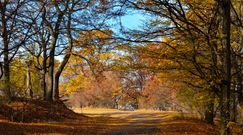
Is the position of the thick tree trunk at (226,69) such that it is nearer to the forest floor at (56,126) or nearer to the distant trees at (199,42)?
the distant trees at (199,42)

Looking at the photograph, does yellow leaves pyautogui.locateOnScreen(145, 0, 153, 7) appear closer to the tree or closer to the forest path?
the tree

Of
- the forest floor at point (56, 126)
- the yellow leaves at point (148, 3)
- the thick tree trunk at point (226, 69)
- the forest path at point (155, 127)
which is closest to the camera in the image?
the thick tree trunk at point (226, 69)

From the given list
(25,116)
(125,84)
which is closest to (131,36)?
(25,116)

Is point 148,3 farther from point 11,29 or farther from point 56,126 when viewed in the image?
point 56,126

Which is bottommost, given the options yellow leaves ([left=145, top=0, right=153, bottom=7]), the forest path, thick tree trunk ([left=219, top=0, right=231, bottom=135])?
the forest path

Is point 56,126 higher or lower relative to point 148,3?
lower

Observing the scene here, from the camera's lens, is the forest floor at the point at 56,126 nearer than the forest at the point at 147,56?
No

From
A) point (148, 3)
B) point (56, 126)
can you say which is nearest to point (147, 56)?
point (148, 3)

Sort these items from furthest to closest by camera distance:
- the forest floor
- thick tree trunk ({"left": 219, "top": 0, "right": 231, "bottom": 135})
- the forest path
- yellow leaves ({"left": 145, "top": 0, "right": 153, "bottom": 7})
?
the forest path
the forest floor
yellow leaves ({"left": 145, "top": 0, "right": 153, "bottom": 7})
thick tree trunk ({"left": 219, "top": 0, "right": 231, "bottom": 135})

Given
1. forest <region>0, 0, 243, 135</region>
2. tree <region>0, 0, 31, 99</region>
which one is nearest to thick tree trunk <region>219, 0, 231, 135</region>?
forest <region>0, 0, 243, 135</region>

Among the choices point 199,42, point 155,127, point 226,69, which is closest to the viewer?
point 226,69

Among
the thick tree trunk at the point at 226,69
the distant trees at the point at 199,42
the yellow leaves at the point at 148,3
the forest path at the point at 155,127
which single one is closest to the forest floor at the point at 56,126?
the forest path at the point at 155,127

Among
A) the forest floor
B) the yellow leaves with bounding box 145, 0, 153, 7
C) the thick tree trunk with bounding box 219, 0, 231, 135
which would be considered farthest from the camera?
the forest floor

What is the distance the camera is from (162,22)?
1165 cm
